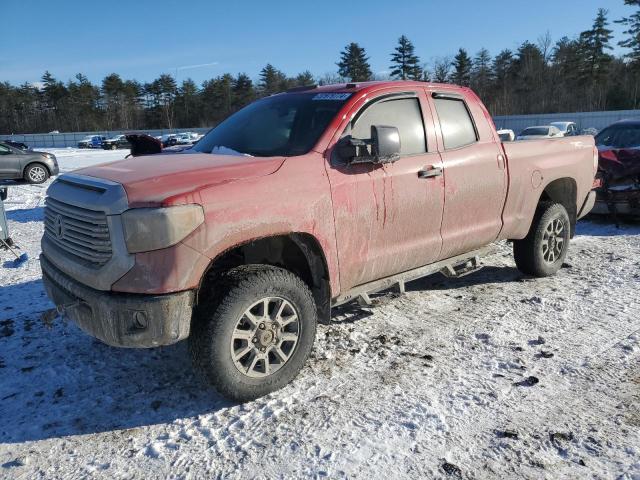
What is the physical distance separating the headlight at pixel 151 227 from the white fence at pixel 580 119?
38.7m

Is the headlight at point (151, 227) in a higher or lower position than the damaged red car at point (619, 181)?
higher

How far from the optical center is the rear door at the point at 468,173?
4.28 metres

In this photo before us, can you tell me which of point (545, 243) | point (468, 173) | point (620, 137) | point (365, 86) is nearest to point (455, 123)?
point (468, 173)

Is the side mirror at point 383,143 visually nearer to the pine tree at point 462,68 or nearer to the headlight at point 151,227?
the headlight at point 151,227

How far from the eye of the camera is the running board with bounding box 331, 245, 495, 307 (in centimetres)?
376

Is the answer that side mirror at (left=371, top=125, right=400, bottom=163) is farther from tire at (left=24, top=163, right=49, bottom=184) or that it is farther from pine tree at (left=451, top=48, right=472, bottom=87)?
pine tree at (left=451, top=48, right=472, bottom=87)

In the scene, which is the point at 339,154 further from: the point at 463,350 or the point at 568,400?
the point at 568,400

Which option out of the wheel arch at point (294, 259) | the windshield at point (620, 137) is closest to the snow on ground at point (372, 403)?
the wheel arch at point (294, 259)

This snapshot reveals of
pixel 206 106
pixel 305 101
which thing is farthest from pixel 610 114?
pixel 206 106

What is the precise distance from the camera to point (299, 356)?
3371mm

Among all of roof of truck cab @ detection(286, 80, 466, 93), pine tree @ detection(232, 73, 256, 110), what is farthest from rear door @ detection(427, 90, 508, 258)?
pine tree @ detection(232, 73, 256, 110)

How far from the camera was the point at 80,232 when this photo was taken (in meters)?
3.06

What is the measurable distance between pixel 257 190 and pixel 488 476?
1.95 m

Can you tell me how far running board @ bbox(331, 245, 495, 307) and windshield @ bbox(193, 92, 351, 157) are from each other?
3.58ft
